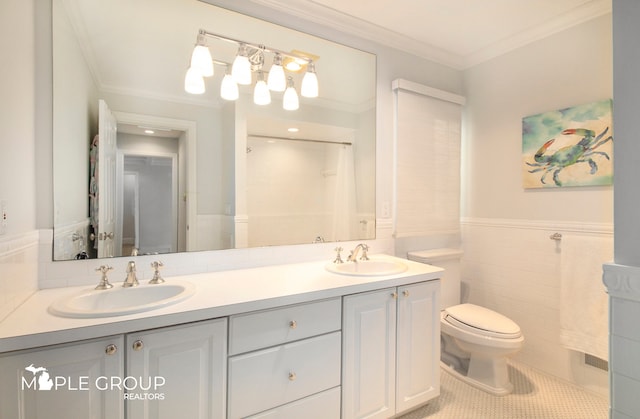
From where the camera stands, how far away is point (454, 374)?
2123 mm

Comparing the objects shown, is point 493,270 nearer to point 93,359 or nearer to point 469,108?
point 469,108

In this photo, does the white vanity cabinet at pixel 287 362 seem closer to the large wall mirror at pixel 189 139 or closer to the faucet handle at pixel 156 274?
the faucet handle at pixel 156 274

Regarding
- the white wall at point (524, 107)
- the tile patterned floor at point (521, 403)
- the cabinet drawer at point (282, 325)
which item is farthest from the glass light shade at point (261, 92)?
the tile patterned floor at point (521, 403)

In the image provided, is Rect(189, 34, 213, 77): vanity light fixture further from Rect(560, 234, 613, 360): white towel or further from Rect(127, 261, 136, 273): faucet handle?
Rect(560, 234, 613, 360): white towel

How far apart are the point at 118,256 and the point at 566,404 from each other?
2635 millimetres

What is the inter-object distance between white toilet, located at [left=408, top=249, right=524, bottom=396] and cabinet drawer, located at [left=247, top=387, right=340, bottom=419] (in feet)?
3.23

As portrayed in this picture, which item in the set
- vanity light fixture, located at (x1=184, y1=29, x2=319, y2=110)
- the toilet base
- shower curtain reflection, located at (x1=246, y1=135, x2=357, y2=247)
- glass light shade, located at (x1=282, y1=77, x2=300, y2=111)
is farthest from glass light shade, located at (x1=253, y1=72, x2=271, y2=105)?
the toilet base

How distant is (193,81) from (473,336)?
2185 mm

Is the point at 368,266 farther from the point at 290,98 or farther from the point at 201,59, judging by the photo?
the point at 201,59

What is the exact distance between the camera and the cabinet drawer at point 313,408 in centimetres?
127

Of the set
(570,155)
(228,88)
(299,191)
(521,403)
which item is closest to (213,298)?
(299,191)

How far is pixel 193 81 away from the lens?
5.21 feet

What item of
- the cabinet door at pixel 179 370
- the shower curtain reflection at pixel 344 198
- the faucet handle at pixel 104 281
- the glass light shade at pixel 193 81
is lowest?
the cabinet door at pixel 179 370

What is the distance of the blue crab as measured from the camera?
183cm
